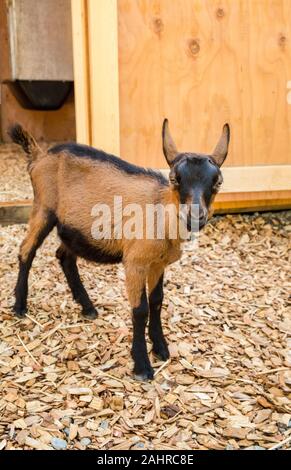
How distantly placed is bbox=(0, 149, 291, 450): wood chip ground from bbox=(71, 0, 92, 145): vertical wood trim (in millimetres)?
1158

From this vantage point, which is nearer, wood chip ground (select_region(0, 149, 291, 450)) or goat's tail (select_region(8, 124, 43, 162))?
wood chip ground (select_region(0, 149, 291, 450))

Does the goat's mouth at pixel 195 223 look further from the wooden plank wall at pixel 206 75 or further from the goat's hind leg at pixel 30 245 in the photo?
the wooden plank wall at pixel 206 75

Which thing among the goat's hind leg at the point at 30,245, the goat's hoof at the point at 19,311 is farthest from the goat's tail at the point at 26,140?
the goat's hoof at the point at 19,311

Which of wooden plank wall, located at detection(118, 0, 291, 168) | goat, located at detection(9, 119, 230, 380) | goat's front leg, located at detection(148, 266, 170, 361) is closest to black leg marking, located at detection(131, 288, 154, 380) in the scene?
goat, located at detection(9, 119, 230, 380)

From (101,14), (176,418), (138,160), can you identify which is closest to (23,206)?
(138,160)

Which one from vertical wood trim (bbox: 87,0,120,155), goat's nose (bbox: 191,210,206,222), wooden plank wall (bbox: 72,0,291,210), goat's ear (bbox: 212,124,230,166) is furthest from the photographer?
wooden plank wall (bbox: 72,0,291,210)

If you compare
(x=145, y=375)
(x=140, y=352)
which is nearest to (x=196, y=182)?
(x=140, y=352)

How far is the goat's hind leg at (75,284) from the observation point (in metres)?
3.54

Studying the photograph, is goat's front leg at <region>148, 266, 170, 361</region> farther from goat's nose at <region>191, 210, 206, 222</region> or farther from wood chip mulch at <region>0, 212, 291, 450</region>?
goat's nose at <region>191, 210, 206, 222</region>

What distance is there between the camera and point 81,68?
434 cm

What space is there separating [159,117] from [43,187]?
71.3 inches

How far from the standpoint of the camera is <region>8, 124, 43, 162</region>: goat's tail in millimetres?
3455

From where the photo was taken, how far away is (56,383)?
9.35ft

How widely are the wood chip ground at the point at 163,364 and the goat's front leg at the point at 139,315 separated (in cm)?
8
